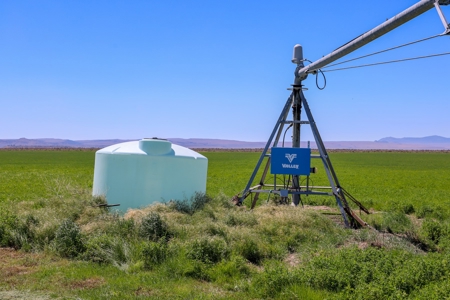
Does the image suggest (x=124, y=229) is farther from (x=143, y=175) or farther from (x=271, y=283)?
(x=271, y=283)

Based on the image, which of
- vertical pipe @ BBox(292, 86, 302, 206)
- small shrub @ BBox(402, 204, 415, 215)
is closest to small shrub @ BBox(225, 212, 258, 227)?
vertical pipe @ BBox(292, 86, 302, 206)

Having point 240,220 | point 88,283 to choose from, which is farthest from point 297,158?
point 88,283

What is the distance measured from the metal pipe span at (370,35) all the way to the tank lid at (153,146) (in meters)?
4.63

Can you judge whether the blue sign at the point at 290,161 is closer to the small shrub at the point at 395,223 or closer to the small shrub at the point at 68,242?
the small shrub at the point at 395,223

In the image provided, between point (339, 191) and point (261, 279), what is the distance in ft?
23.7

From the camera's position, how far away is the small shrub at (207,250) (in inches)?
320

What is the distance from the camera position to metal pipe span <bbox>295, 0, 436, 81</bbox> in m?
8.27

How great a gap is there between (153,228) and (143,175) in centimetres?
312

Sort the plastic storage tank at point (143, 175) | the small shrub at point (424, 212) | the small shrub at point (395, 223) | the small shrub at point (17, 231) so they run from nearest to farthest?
the small shrub at point (17, 231) → the small shrub at point (395, 223) → the plastic storage tank at point (143, 175) → the small shrub at point (424, 212)

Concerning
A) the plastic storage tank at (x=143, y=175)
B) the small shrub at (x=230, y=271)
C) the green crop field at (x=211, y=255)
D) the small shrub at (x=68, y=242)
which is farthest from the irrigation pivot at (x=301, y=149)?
the small shrub at (x=68, y=242)

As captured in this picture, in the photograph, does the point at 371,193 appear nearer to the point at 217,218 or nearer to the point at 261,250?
the point at 217,218

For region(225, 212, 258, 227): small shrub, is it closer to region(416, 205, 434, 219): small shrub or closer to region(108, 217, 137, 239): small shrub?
region(108, 217, 137, 239): small shrub

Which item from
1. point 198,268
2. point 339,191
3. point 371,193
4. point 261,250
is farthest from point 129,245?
point 371,193

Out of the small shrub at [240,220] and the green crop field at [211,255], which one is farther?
the small shrub at [240,220]
